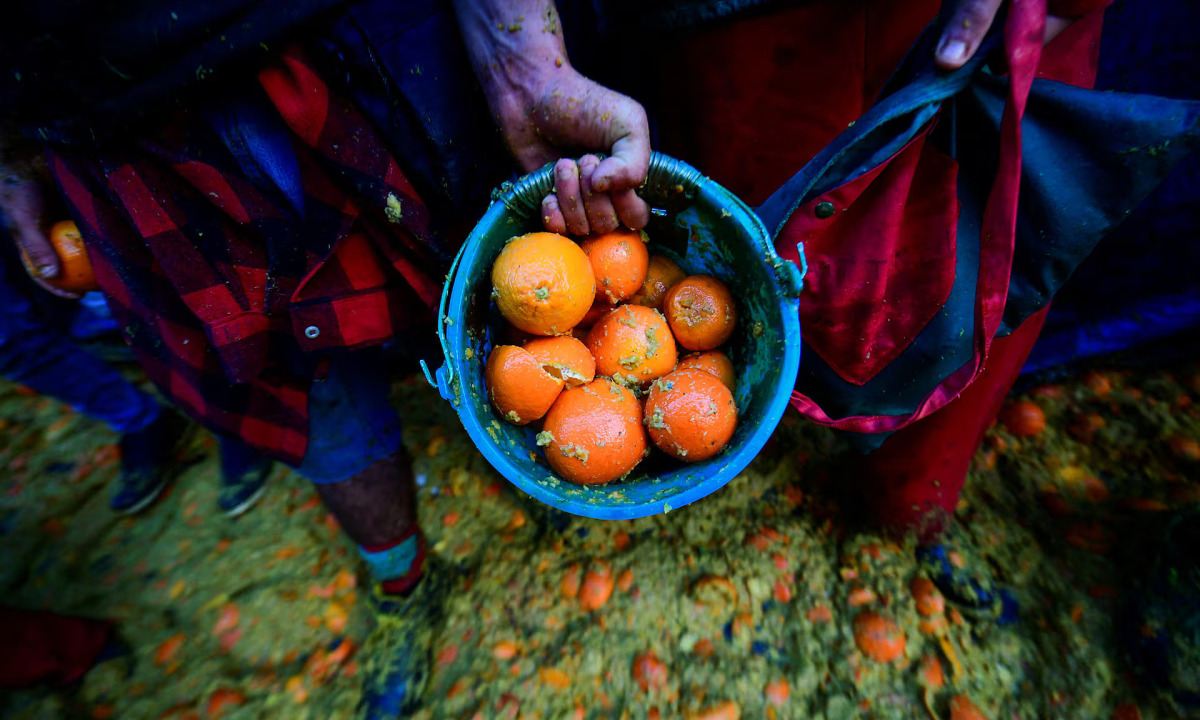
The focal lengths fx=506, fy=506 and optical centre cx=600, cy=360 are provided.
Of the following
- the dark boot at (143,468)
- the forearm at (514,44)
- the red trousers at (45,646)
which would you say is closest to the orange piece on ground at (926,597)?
the forearm at (514,44)

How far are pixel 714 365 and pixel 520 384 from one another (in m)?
0.54

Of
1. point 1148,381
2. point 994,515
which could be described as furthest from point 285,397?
point 1148,381

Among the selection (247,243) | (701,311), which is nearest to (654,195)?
(701,311)

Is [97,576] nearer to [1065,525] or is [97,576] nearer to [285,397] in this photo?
[285,397]

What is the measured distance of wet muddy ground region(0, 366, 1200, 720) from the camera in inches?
65.7

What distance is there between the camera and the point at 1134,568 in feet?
5.70

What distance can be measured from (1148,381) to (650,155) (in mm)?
2482

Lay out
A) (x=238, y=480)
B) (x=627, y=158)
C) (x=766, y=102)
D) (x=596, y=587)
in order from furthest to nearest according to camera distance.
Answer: (x=238, y=480) < (x=596, y=587) < (x=766, y=102) < (x=627, y=158)

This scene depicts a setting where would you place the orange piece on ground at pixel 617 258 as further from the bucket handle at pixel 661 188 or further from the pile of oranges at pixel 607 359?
the bucket handle at pixel 661 188

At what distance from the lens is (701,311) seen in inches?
54.2

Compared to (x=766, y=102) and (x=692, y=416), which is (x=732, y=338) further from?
(x=766, y=102)

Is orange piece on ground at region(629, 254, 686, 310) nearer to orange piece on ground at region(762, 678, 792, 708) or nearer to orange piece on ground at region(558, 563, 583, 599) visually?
orange piece on ground at region(558, 563, 583, 599)

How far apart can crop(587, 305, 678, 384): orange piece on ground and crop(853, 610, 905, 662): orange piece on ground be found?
1179 mm

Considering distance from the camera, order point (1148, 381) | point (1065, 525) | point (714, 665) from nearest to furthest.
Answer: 1. point (714, 665)
2. point (1065, 525)
3. point (1148, 381)
